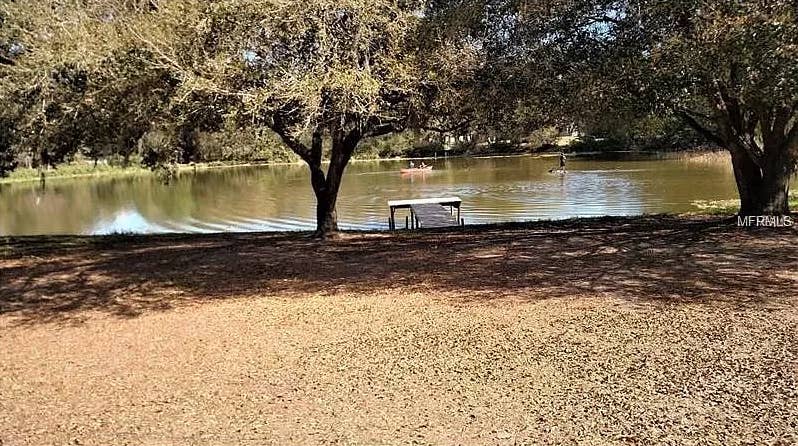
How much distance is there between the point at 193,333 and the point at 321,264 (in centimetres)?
310

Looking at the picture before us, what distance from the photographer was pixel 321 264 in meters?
8.91

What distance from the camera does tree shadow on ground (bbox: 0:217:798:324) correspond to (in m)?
6.64

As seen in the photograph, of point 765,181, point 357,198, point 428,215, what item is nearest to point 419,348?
point 765,181

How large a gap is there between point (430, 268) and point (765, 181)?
537cm

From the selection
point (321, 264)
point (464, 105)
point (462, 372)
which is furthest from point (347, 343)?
point (464, 105)

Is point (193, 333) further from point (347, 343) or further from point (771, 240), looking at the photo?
point (771, 240)

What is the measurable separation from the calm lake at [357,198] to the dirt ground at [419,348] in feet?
31.7

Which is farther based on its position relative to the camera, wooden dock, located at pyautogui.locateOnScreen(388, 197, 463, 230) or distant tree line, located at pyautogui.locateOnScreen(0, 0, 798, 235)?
wooden dock, located at pyautogui.locateOnScreen(388, 197, 463, 230)

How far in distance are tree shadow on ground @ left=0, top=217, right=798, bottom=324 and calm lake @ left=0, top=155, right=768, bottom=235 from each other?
7070mm

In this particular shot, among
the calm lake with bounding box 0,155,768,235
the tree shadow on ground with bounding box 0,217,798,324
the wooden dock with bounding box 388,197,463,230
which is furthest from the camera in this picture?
the calm lake with bounding box 0,155,768,235

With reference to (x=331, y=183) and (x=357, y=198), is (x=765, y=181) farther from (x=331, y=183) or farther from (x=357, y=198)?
(x=357, y=198)

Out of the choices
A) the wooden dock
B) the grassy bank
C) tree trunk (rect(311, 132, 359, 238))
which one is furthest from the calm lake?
tree trunk (rect(311, 132, 359, 238))

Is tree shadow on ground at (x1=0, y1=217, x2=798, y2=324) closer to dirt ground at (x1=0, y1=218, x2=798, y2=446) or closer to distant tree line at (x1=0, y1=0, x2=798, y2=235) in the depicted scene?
dirt ground at (x1=0, y1=218, x2=798, y2=446)

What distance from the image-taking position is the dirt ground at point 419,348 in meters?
3.72
